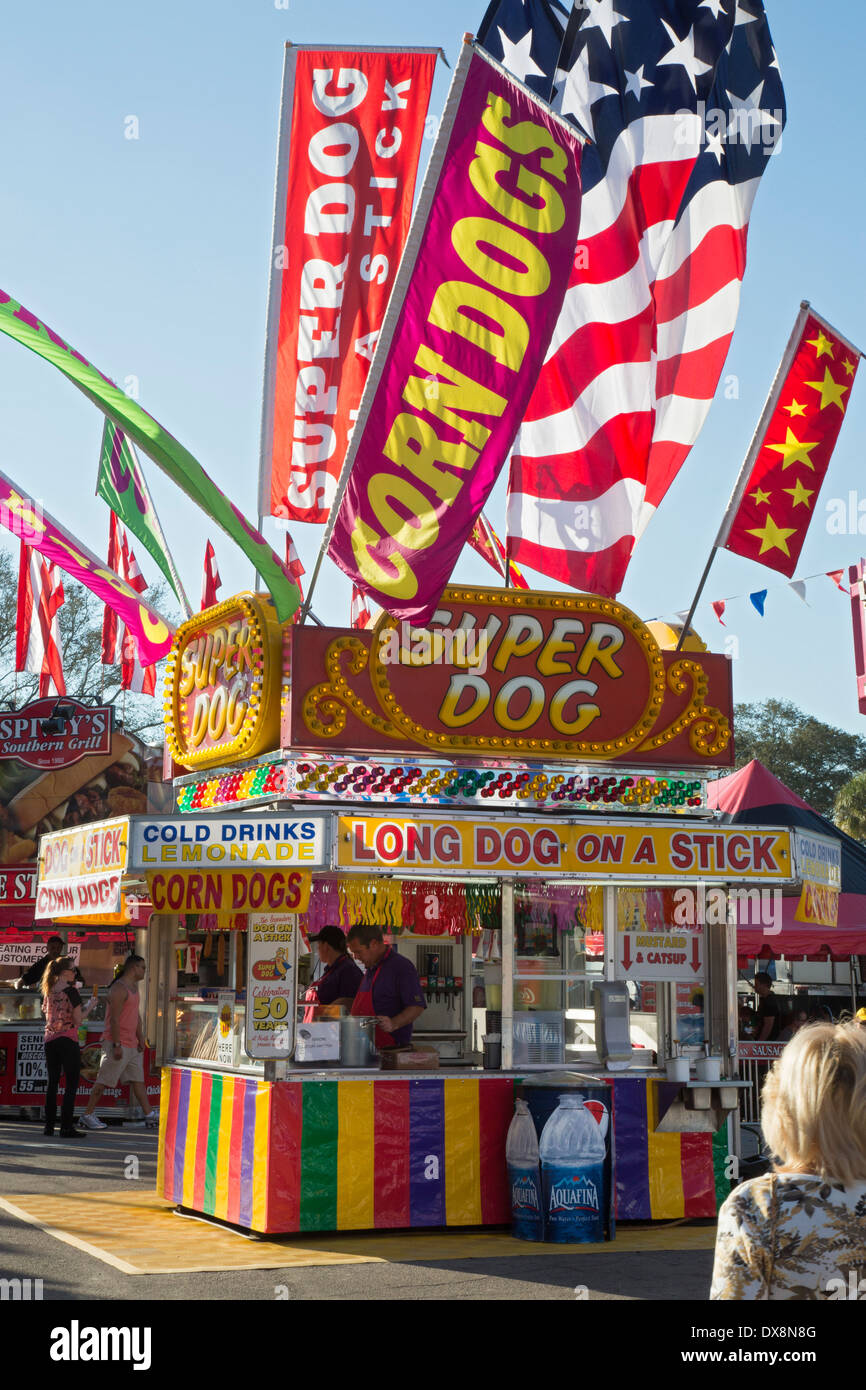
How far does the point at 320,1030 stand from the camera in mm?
9719

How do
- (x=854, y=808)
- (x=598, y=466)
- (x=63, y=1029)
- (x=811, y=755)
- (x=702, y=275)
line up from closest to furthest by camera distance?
(x=598, y=466) → (x=702, y=275) → (x=63, y=1029) → (x=854, y=808) → (x=811, y=755)

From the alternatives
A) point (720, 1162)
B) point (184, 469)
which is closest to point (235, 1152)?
point (720, 1162)

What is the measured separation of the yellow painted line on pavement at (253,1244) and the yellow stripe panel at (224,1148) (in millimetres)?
154

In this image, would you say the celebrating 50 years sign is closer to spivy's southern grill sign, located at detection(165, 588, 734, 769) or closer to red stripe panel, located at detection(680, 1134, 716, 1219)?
spivy's southern grill sign, located at detection(165, 588, 734, 769)

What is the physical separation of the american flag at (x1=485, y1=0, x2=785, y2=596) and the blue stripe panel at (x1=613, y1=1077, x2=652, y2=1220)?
360 centimetres

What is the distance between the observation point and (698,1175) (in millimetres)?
10359

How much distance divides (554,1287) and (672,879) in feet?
10.5

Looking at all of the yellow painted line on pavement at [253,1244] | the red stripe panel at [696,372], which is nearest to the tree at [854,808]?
the red stripe panel at [696,372]

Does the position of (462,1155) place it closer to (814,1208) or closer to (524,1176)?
(524,1176)

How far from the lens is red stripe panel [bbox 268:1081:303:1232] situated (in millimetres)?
→ 9242

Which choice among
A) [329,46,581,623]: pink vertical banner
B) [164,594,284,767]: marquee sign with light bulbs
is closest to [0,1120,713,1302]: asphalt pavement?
[164,594,284,767]: marquee sign with light bulbs

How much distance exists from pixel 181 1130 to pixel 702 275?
25.0 feet

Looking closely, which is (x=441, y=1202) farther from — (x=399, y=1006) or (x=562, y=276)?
(x=562, y=276)
